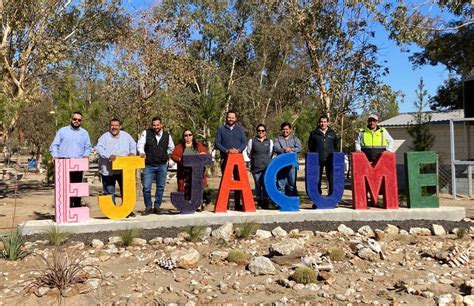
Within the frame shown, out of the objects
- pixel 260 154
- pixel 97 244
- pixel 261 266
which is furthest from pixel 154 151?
pixel 261 266

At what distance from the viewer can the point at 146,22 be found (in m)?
22.5

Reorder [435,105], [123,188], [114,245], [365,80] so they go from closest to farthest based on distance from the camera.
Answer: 1. [114,245]
2. [123,188]
3. [365,80]
4. [435,105]

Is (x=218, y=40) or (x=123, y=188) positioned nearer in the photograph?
(x=123, y=188)

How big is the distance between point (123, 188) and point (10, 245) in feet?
7.81

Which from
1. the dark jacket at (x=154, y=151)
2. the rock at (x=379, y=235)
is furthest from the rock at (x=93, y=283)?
the rock at (x=379, y=235)

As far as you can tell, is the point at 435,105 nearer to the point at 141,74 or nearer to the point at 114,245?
the point at 141,74

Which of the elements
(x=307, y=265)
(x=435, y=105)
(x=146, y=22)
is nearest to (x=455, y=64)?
(x=435, y=105)

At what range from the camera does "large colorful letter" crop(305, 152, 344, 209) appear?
9.52 m

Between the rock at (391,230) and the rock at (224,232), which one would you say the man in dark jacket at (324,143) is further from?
the rock at (224,232)

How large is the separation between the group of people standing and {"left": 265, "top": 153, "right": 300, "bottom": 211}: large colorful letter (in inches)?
10.5

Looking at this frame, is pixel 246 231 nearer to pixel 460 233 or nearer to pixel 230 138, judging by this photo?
pixel 230 138

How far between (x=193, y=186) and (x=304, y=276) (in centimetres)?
384

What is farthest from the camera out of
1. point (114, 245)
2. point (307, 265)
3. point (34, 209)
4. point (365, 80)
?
point (365, 80)

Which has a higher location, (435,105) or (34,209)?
(435,105)
